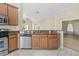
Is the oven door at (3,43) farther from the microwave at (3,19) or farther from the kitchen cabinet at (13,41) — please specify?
the microwave at (3,19)

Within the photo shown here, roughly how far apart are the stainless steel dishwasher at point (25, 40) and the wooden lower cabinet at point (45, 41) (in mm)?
191

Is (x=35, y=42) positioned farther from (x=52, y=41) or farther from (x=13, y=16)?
(x=13, y=16)

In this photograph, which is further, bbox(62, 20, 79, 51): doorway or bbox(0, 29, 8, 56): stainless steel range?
bbox(62, 20, 79, 51): doorway

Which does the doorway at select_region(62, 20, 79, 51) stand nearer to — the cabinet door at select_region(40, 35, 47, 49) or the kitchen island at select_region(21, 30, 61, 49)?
the kitchen island at select_region(21, 30, 61, 49)

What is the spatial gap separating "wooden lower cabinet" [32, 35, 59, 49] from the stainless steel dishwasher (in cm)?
19

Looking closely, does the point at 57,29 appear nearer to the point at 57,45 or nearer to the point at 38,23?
the point at 57,45

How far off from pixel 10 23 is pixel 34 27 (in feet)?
2.53

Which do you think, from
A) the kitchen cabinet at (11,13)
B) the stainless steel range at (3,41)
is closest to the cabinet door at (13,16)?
the kitchen cabinet at (11,13)

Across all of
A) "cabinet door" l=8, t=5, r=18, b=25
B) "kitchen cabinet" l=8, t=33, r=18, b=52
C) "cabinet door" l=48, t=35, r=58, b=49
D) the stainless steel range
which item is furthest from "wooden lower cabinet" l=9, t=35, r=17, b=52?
"cabinet door" l=48, t=35, r=58, b=49

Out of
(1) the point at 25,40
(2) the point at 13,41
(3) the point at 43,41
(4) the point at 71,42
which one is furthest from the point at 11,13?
(4) the point at 71,42

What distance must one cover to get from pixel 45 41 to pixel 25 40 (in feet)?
2.83

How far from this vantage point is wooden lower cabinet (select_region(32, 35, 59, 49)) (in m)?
4.73

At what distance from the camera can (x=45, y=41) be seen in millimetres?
4953

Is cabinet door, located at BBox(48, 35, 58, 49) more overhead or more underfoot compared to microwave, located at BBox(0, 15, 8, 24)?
more underfoot
